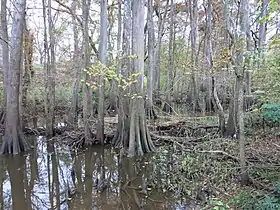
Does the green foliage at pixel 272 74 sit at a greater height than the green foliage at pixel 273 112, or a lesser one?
greater

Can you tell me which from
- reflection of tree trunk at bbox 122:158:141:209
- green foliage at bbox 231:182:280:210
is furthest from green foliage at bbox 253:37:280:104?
reflection of tree trunk at bbox 122:158:141:209

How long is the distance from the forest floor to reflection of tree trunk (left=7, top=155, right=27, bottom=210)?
1.74 metres

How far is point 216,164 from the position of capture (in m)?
5.50

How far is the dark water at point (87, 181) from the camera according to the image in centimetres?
427

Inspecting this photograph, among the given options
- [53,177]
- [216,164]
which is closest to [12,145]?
[53,177]

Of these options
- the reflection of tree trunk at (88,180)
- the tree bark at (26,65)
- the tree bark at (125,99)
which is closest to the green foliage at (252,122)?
the tree bark at (125,99)

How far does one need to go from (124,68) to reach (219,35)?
12502mm

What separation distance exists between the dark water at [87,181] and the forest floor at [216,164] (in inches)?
12.1

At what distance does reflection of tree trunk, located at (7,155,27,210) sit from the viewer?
4320 mm

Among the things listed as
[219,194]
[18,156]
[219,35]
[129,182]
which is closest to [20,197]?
[129,182]

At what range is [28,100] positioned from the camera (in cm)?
1215

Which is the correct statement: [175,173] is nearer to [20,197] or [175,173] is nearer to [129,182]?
[129,182]

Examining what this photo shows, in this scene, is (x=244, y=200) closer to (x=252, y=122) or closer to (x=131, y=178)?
(x=131, y=178)

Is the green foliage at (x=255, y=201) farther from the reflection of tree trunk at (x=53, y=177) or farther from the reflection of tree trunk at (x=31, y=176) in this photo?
the reflection of tree trunk at (x=31, y=176)
